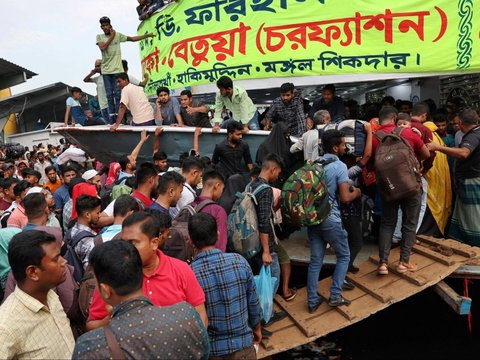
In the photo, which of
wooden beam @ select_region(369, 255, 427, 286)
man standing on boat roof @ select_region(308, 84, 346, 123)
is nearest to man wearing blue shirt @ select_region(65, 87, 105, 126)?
man standing on boat roof @ select_region(308, 84, 346, 123)

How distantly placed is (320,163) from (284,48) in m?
2.76

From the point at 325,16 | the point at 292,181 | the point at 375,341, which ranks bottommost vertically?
the point at 375,341

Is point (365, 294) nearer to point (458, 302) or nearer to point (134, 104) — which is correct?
point (458, 302)

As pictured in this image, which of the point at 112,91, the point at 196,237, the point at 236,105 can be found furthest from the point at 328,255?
the point at 112,91

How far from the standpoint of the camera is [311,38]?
6.00 metres

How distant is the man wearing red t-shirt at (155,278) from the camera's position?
7.39 feet

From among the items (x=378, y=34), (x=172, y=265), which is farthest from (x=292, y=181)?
(x=378, y=34)

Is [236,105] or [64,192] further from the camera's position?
[236,105]

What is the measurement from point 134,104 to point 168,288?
532cm

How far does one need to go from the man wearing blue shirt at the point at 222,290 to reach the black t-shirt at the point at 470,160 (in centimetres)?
333

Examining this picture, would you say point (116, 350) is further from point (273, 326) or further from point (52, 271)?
point (273, 326)

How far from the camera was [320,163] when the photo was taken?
162 inches

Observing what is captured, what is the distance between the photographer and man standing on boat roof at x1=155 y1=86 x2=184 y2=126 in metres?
6.86

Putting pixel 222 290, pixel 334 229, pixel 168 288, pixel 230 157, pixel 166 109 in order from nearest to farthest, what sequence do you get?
pixel 168 288, pixel 222 290, pixel 334 229, pixel 230 157, pixel 166 109
